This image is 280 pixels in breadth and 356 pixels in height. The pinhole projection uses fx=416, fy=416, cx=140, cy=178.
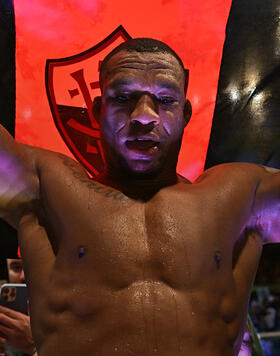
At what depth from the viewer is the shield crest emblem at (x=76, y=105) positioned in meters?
1.74

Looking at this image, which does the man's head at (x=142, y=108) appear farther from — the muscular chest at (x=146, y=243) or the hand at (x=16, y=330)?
the hand at (x=16, y=330)

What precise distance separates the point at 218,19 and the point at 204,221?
1212 mm

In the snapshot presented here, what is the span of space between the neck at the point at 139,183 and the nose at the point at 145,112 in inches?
6.5

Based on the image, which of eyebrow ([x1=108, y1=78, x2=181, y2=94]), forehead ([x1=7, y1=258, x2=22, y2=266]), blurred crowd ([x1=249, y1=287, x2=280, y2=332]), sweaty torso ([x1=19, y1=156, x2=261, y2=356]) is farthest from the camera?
blurred crowd ([x1=249, y1=287, x2=280, y2=332])

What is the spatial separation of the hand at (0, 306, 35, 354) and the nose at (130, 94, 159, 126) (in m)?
0.88

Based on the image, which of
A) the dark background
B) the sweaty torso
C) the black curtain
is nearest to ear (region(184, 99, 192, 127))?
the sweaty torso

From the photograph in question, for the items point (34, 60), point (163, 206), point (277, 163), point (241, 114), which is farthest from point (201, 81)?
point (163, 206)

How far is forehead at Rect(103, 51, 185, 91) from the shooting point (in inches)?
44.2

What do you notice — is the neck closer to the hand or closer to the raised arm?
the raised arm

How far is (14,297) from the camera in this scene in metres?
1.53

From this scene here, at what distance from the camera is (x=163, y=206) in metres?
1.06

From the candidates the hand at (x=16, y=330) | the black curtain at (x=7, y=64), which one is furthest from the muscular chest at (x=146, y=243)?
the black curtain at (x=7, y=64)

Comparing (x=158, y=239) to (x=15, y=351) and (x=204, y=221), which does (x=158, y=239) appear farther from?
(x=15, y=351)

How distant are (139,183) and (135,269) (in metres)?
0.28
